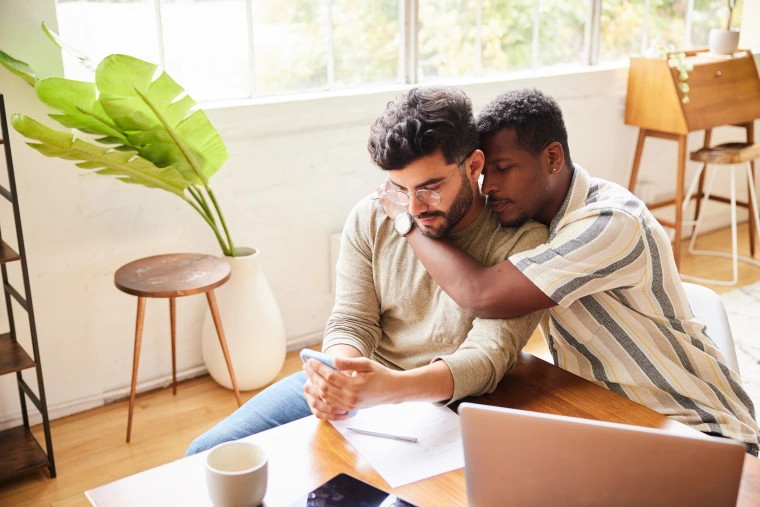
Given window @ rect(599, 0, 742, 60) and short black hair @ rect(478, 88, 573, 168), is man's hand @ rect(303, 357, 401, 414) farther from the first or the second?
window @ rect(599, 0, 742, 60)

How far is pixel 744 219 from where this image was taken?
5.14m

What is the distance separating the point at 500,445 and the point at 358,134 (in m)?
2.42

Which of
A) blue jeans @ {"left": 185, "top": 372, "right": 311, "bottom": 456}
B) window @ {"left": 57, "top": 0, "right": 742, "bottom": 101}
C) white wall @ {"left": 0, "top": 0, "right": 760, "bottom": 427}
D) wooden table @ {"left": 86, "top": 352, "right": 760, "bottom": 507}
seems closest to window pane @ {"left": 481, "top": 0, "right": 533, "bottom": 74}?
window @ {"left": 57, "top": 0, "right": 742, "bottom": 101}

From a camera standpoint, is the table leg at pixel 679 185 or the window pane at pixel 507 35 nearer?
the window pane at pixel 507 35

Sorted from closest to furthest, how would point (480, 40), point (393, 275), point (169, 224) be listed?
point (393, 275) → point (169, 224) → point (480, 40)

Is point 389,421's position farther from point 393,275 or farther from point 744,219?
point 744,219

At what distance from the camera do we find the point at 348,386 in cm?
131

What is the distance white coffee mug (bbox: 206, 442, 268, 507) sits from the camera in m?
1.07

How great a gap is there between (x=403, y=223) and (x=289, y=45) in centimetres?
170

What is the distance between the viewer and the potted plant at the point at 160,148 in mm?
2297

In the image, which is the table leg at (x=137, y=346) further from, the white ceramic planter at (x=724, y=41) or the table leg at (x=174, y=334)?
the white ceramic planter at (x=724, y=41)

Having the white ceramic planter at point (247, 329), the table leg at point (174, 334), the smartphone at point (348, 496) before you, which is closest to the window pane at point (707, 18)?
the white ceramic planter at point (247, 329)

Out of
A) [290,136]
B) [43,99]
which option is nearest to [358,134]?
[290,136]

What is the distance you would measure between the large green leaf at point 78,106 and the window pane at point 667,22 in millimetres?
3172
